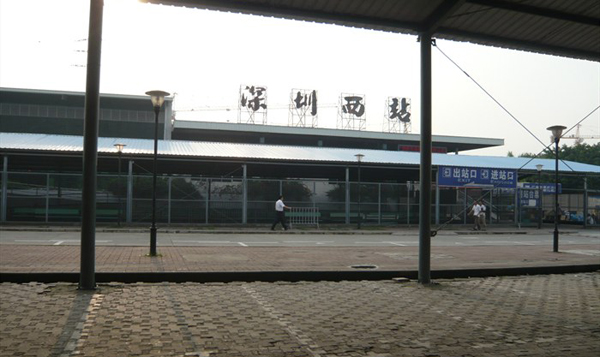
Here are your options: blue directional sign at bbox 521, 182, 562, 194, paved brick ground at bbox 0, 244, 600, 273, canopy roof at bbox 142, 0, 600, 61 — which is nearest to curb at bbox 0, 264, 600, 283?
paved brick ground at bbox 0, 244, 600, 273

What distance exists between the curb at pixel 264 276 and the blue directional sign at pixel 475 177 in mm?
18900

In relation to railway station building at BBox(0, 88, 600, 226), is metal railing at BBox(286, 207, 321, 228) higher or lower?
lower

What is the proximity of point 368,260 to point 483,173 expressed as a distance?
70.1 ft

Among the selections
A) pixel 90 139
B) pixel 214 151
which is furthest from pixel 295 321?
pixel 214 151

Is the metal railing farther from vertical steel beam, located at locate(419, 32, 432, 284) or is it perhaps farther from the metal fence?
vertical steel beam, located at locate(419, 32, 432, 284)

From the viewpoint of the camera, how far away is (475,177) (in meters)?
32.2

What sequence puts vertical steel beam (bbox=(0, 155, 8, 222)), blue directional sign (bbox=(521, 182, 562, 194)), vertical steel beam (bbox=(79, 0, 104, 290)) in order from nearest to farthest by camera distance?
1. vertical steel beam (bbox=(79, 0, 104, 290))
2. vertical steel beam (bbox=(0, 155, 8, 222))
3. blue directional sign (bbox=(521, 182, 562, 194))

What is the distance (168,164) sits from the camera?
34281mm

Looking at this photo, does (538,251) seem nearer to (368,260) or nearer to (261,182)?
(368,260)

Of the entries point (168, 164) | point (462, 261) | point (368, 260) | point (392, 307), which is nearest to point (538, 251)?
point (462, 261)

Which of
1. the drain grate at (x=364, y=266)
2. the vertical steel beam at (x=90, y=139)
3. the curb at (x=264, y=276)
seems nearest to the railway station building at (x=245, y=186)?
the curb at (x=264, y=276)

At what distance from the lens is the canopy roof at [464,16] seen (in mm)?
8656

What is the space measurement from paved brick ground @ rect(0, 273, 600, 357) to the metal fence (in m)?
19.8

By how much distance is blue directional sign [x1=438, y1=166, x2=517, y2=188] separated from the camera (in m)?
31.4
